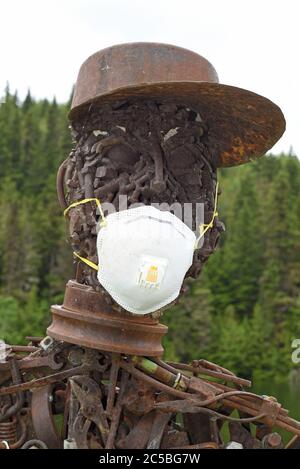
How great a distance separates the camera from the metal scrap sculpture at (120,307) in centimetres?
195

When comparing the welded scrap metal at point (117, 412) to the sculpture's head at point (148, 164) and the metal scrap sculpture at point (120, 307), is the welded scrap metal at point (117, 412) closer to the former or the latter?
the metal scrap sculpture at point (120, 307)

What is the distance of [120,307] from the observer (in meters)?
1.96

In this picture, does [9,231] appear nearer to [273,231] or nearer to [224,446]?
[273,231]

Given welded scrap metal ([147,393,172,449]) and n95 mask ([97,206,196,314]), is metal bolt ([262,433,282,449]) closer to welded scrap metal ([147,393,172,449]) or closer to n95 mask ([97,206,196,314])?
welded scrap metal ([147,393,172,449])

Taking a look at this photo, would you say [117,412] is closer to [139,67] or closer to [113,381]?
[113,381]

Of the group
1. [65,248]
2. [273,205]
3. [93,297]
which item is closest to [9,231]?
[65,248]

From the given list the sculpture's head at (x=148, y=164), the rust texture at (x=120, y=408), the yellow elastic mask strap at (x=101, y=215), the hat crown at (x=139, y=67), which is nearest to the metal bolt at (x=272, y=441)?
the rust texture at (x=120, y=408)

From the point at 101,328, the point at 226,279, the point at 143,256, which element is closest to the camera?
the point at 143,256

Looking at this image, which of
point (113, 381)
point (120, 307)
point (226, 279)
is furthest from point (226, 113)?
point (226, 279)

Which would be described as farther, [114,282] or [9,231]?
[9,231]

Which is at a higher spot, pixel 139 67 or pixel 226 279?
pixel 139 67

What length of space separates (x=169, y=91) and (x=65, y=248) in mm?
21974

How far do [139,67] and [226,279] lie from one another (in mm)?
25413
